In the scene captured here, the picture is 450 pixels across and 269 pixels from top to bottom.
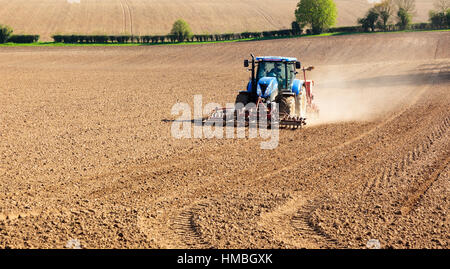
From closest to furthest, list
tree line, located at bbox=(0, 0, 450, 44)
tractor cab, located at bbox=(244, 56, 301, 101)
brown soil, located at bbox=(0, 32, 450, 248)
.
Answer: brown soil, located at bbox=(0, 32, 450, 248), tractor cab, located at bbox=(244, 56, 301, 101), tree line, located at bbox=(0, 0, 450, 44)

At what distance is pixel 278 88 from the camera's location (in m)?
14.6

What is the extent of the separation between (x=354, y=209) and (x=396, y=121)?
8.31m

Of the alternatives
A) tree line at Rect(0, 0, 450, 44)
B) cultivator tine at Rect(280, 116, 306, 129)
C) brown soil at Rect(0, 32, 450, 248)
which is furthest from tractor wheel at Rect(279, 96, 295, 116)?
tree line at Rect(0, 0, 450, 44)

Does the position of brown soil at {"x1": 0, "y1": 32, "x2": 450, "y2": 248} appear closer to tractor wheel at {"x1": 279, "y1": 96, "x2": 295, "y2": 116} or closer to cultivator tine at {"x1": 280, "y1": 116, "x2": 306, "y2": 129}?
cultivator tine at {"x1": 280, "y1": 116, "x2": 306, "y2": 129}

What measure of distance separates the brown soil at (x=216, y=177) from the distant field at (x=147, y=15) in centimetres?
4631

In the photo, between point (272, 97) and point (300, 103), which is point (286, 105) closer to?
point (272, 97)

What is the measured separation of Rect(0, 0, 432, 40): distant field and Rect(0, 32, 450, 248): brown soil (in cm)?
4631

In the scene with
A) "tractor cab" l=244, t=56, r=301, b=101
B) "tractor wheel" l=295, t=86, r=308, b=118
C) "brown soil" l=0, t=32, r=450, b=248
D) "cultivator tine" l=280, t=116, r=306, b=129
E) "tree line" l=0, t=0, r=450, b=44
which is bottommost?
"brown soil" l=0, t=32, r=450, b=248

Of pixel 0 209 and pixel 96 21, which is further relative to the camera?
pixel 96 21

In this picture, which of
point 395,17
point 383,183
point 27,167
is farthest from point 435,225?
point 395,17

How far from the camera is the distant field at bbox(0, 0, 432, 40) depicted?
212 ft

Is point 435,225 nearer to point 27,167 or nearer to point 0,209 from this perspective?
point 0,209

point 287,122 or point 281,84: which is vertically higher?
point 281,84

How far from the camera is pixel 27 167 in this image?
988 centimetres
